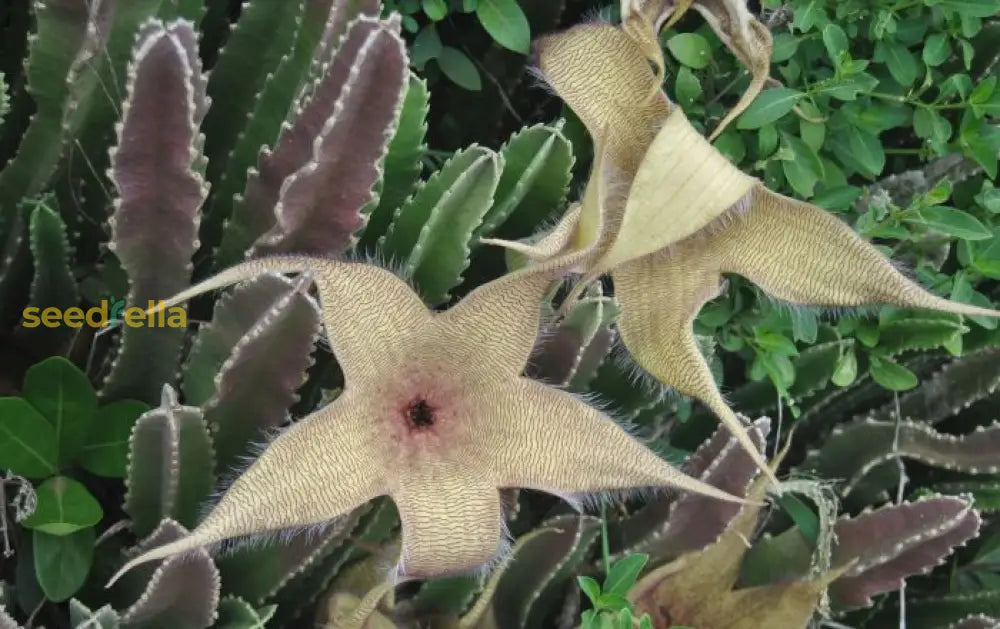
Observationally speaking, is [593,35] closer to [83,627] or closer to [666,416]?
[666,416]

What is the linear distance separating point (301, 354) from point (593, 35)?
0.38 meters

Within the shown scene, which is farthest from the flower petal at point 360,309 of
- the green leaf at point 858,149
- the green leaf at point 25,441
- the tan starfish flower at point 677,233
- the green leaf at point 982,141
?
the green leaf at point 982,141

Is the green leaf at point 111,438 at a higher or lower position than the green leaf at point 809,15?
lower

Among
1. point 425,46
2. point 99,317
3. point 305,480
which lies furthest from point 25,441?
point 425,46

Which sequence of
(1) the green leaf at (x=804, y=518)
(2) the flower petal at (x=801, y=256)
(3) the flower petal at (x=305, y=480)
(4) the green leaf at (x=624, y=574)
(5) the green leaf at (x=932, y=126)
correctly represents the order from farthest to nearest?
(1) the green leaf at (x=804, y=518)
(5) the green leaf at (x=932, y=126)
(4) the green leaf at (x=624, y=574)
(2) the flower petal at (x=801, y=256)
(3) the flower petal at (x=305, y=480)

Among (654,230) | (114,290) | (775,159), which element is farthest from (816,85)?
(114,290)

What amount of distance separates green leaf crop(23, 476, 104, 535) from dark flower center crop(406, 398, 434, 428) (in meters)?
0.30

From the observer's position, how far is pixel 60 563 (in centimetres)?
88

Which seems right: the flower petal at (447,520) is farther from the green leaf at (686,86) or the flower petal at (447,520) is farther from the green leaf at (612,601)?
the green leaf at (686,86)

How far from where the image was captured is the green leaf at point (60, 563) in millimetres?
872

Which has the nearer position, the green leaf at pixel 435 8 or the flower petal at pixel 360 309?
the flower petal at pixel 360 309

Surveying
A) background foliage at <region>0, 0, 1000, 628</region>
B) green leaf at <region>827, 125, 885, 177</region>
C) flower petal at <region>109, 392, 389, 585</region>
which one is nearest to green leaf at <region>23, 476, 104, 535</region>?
background foliage at <region>0, 0, 1000, 628</region>

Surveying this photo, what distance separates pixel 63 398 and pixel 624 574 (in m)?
0.53

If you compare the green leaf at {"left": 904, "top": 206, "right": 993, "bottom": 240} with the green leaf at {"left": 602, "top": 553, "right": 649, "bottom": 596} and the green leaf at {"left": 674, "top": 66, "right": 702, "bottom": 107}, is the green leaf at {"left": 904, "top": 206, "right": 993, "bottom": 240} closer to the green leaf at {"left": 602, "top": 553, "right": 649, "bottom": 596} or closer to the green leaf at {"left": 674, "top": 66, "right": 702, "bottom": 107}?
the green leaf at {"left": 674, "top": 66, "right": 702, "bottom": 107}
